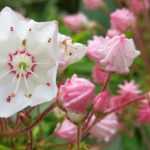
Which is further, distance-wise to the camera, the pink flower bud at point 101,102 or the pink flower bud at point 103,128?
the pink flower bud at point 103,128

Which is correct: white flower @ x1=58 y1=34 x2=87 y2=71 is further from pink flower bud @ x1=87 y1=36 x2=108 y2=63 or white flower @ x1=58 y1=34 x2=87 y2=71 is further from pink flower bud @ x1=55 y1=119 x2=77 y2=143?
pink flower bud @ x1=55 y1=119 x2=77 y2=143

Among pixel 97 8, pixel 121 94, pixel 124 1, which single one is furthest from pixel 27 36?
pixel 97 8

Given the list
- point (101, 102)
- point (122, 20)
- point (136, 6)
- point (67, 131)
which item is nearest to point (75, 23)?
point (136, 6)

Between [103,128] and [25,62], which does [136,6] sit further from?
[25,62]

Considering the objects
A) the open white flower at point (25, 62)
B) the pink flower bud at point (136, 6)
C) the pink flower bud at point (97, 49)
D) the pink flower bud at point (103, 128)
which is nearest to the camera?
the open white flower at point (25, 62)

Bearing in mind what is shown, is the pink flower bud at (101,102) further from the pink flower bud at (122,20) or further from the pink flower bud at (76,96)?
the pink flower bud at (122,20)

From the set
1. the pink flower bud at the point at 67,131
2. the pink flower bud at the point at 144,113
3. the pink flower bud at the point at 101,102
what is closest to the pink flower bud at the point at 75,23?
the pink flower bud at the point at 144,113

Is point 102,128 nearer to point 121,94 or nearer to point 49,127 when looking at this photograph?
point 121,94
